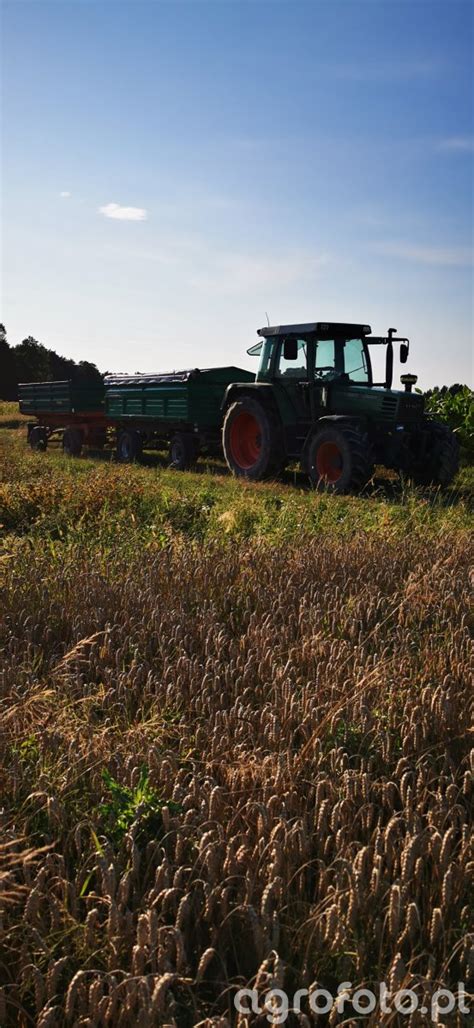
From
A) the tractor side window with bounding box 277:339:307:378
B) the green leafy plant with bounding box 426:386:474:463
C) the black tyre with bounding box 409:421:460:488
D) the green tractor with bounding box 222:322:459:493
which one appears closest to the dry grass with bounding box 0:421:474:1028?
the green tractor with bounding box 222:322:459:493

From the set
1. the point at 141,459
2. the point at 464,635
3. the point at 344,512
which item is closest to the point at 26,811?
the point at 464,635

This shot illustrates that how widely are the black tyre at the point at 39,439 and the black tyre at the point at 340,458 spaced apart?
990cm

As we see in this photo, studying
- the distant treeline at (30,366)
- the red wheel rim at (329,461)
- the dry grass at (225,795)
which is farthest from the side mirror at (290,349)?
the distant treeline at (30,366)

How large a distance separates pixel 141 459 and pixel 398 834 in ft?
49.0

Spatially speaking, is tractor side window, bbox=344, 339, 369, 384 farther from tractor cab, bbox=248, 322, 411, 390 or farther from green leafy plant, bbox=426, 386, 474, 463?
green leafy plant, bbox=426, 386, 474, 463

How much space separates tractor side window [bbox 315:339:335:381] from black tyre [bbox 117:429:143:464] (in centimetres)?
537

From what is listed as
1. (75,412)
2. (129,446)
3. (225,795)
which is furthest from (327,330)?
(225,795)

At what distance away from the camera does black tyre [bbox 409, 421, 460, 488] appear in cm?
1203

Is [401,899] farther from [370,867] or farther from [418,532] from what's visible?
[418,532]

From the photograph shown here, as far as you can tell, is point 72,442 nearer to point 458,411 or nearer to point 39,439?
point 39,439

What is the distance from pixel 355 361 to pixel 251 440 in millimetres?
2285

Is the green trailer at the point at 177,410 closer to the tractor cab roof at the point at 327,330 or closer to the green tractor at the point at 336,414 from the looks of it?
the green tractor at the point at 336,414

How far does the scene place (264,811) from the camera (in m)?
2.81

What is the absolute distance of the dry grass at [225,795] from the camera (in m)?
2.37
